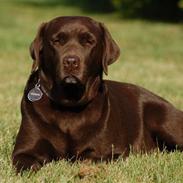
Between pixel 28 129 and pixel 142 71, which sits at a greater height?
pixel 28 129

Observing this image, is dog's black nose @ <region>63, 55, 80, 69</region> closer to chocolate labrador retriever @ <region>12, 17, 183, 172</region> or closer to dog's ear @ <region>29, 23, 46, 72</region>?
chocolate labrador retriever @ <region>12, 17, 183, 172</region>

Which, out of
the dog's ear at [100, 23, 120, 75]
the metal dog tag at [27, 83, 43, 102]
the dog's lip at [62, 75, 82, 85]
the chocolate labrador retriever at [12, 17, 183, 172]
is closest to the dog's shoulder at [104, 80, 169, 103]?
the chocolate labrador retriever at [12, 17, 183, 172]

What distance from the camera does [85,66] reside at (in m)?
5.49

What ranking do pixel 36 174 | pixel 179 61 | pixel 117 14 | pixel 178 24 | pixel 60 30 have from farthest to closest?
pixel 117 14 → pixel 178 24 → pixel 179 61 → pixel 60 30 → pixel 36 174

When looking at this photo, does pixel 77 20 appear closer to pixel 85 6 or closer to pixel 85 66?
pixel 85 66

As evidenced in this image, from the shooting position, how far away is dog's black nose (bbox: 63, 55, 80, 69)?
212 inches

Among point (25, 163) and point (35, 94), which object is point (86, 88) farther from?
point (25, 163)

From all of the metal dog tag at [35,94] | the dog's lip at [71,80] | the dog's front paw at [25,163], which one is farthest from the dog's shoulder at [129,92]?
the dog's front paw at [25,163]

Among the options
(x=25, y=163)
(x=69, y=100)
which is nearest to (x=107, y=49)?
(x=69, y=100)

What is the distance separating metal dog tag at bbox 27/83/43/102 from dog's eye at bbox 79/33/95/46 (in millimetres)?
574

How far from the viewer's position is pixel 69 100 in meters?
5.79

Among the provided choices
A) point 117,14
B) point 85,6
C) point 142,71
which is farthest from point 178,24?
point 142,71

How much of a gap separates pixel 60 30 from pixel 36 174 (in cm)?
120

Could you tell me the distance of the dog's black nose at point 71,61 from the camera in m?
5.38
